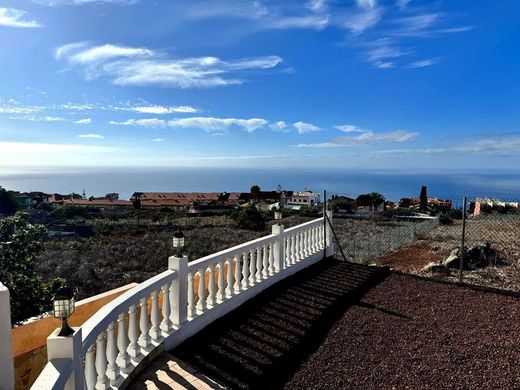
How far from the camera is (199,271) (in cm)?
484

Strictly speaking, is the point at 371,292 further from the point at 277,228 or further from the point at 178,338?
the point at 178,338

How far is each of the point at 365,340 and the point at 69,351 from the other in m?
3.46

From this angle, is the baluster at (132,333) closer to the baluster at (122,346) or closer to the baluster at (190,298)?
the baluster at (122,346)

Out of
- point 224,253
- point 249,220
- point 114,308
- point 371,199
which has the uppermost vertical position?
point 371,199

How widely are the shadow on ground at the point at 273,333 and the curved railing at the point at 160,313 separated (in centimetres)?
23

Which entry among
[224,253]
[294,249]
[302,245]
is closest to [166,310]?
[224,253]

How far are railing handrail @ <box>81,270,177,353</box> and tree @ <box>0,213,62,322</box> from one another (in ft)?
9.41

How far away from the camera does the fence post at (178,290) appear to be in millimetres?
4355

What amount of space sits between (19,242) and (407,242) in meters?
10.3

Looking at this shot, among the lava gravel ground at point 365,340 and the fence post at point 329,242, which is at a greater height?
the fence post at point 329,242

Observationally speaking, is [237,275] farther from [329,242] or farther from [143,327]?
[329,242]

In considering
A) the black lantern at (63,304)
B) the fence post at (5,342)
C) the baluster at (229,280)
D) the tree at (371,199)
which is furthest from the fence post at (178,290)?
the tree at (371,199)

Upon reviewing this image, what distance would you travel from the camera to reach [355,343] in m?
4.36

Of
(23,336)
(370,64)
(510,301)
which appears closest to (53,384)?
(23,336)
